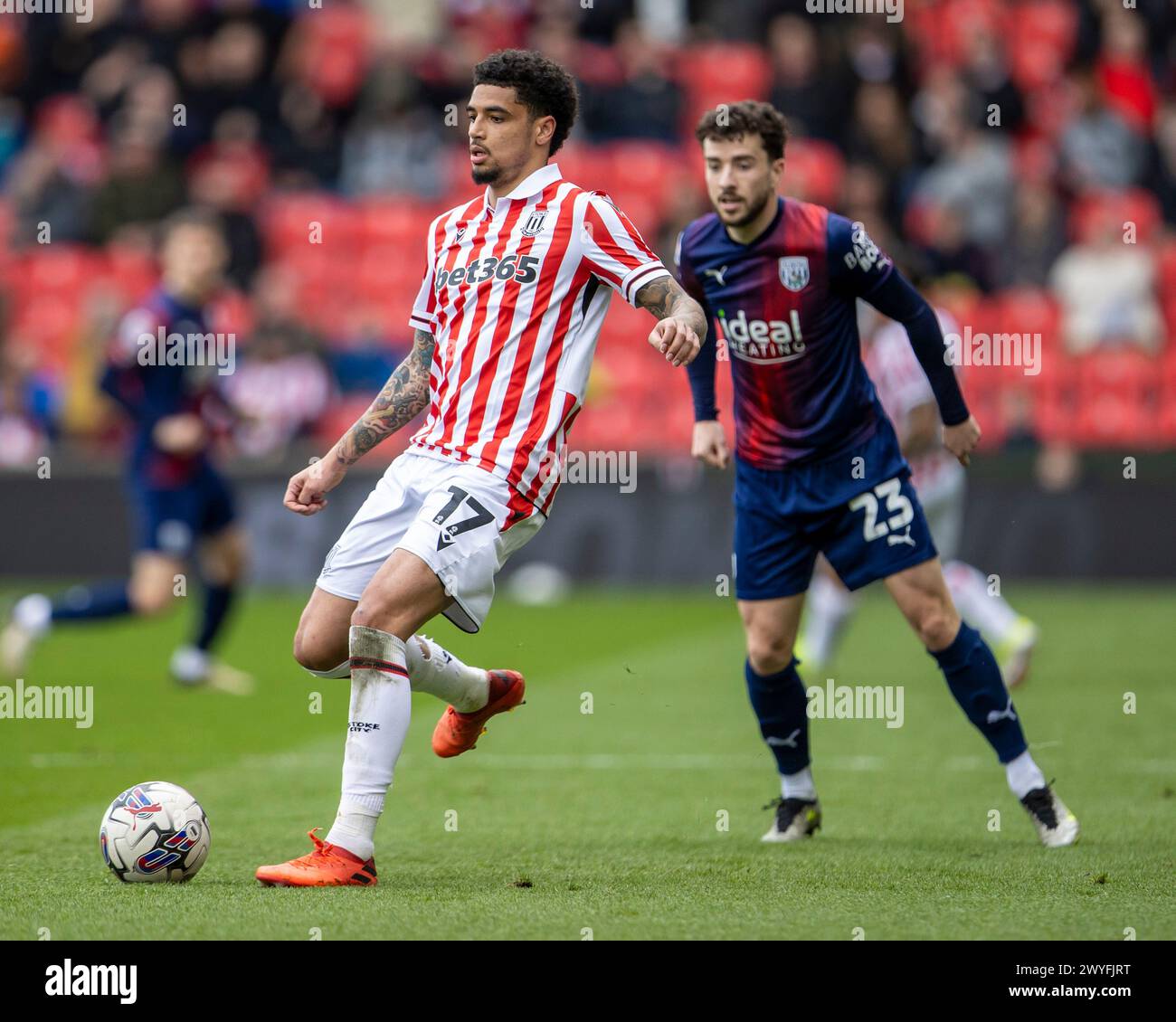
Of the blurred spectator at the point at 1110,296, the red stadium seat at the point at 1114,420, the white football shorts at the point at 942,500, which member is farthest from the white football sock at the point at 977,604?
the blurred spectator at the point at 1110,296

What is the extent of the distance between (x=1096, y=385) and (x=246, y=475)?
7967mm

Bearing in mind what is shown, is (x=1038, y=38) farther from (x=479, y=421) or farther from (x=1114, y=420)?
(x=479, y=421)

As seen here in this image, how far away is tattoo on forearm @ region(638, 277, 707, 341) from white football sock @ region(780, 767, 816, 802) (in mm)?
1835

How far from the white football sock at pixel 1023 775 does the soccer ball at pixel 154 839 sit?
269cm

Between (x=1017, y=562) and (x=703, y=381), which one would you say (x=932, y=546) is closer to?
(x=703, y=381)

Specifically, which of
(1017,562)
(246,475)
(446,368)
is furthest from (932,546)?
(246,475)

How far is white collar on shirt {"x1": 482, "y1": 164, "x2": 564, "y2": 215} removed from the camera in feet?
18.1

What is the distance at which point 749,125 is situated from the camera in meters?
5.99

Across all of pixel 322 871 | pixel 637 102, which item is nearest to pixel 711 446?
pixel 322 871

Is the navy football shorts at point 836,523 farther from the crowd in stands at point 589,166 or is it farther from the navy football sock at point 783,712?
the crowd in stands at point 589,166

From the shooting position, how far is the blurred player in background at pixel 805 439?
19.8 ft

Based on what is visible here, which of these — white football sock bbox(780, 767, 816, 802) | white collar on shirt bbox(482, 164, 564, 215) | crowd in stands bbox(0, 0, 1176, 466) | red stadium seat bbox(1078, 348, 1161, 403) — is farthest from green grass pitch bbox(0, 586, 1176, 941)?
crowd in stands bbox(0, 0, 1176, 466)

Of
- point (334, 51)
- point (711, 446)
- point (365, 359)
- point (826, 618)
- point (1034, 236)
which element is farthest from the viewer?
point (334, 51)

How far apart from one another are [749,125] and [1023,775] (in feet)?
7.79
